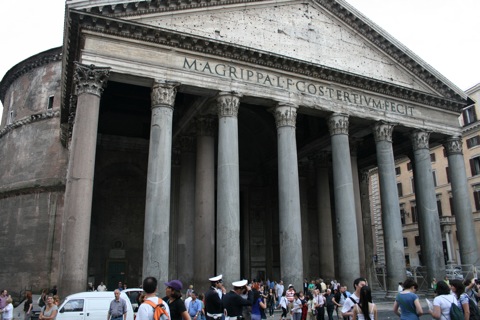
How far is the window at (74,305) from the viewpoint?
395 inches

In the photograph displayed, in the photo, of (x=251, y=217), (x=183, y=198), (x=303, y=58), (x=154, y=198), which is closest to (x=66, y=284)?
(x=154, y=198)

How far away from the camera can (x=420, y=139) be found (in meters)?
19.7

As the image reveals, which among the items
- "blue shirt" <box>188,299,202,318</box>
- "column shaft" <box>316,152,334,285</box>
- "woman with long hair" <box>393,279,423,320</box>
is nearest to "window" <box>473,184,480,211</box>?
"column shaft" <box>316,152,334,285</box>

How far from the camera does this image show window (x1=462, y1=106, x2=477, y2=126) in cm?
3275

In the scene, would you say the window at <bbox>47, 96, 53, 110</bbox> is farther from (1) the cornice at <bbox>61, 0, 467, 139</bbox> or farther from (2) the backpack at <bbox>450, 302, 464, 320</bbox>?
(2) the backpack at <bbox>450, 302, 464, 320</bbox>

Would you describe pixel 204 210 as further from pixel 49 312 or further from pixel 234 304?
pixel 234 304

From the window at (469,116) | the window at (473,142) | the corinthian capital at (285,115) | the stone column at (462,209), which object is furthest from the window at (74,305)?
the window at (469,116)

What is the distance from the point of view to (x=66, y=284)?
38.0ft

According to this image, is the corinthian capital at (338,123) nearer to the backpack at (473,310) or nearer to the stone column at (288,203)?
the stone column at (288,203)

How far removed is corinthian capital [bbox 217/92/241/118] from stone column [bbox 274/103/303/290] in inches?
76.3

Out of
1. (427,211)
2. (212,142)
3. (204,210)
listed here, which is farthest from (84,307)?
(427,211)

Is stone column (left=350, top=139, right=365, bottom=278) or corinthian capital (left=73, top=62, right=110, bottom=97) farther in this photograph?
stone column (left=350, top=139, right=365, bottom=278)

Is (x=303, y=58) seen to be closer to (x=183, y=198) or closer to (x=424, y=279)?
(x=183, y=198)

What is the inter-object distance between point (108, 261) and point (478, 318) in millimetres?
17852
